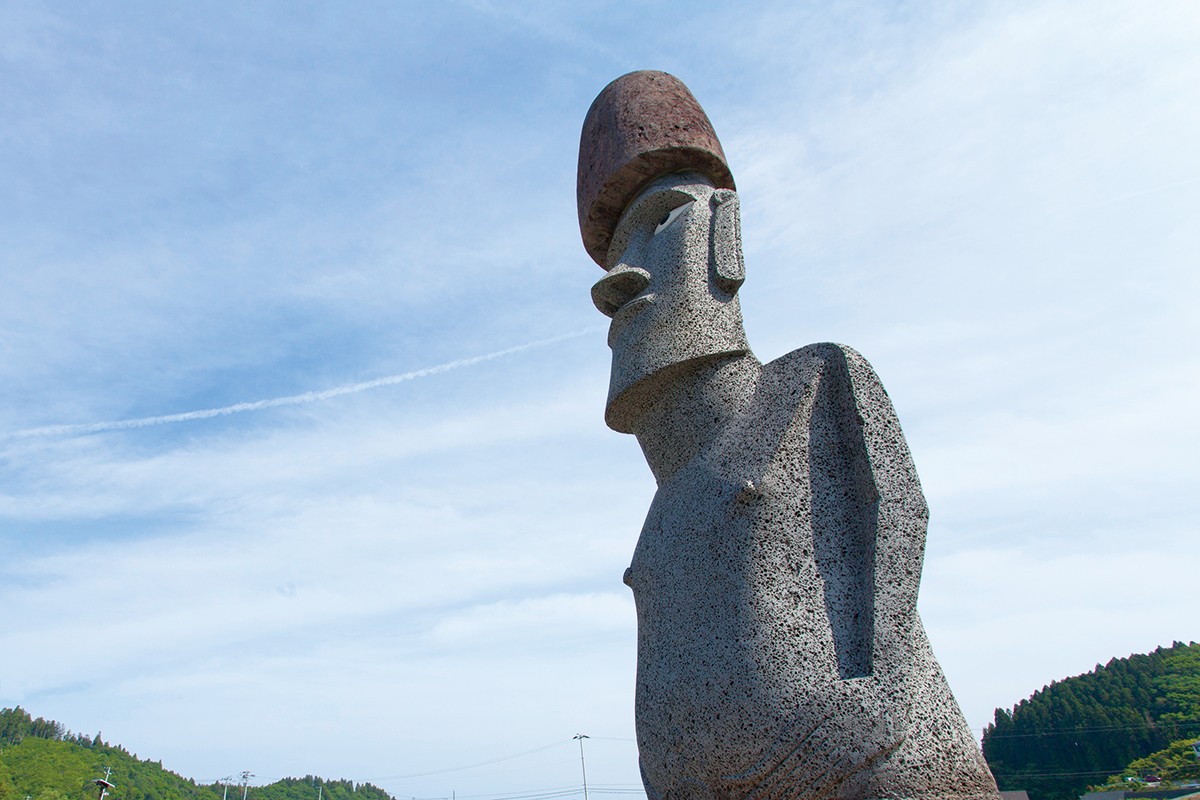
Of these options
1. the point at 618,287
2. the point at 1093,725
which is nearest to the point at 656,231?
the point at 618,287

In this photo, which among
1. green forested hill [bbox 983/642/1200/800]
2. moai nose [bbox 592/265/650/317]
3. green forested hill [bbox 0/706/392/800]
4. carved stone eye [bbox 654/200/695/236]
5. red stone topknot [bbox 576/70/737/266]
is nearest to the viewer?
moai nose [bbox 592/265/650/317]

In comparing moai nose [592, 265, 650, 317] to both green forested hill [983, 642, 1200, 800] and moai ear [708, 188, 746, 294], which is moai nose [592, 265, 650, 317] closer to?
moai ear [708, 188, 746, 294]

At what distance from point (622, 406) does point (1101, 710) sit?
41.7 metres

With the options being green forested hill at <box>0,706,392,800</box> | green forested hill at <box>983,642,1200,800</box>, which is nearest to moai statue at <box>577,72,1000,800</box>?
green forested hill at <box>983,642,1200,800</box>

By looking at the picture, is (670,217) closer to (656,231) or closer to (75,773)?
(656,231)

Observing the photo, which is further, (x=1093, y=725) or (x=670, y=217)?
(x=1093, y=725)

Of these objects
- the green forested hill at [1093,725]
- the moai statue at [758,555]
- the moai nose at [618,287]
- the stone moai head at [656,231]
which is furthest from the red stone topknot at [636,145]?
the green forested hill at [1093,725]

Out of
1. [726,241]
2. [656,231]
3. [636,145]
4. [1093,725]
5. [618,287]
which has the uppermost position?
[636,145]

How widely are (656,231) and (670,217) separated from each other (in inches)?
4.9

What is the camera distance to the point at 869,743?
3.14 m

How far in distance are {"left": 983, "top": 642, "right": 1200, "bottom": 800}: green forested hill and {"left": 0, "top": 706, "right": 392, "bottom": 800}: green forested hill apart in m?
55.1

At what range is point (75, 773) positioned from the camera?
68750 mm

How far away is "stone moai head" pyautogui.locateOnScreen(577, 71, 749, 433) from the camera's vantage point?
14.7ft

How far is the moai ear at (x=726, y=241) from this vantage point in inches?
182
